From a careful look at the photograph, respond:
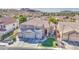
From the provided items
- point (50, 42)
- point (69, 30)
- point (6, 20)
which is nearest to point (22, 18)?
point (6, 20)

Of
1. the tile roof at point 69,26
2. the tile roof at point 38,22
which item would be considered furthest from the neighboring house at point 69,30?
the tile roof at point 38,22

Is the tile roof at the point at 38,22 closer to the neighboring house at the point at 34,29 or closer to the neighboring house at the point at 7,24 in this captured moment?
the neighboring house at the point at 34,29

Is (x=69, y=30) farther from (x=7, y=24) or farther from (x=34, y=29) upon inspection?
(x=7, y=24)

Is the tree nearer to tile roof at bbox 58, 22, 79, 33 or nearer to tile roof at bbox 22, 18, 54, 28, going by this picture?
tile roof at bbox 22, 18, 54, 28
